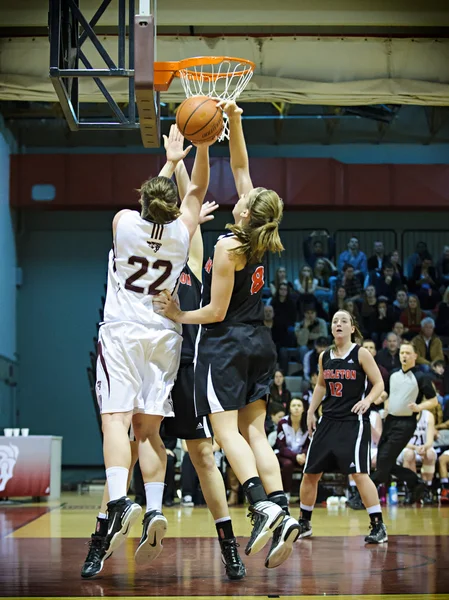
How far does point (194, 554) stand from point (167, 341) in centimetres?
183

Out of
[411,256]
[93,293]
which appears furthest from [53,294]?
[411,256]

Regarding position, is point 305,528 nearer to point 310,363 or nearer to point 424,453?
point 424,453

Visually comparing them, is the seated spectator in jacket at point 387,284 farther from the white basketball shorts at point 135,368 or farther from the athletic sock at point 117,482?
the athletic sock at point 117,482

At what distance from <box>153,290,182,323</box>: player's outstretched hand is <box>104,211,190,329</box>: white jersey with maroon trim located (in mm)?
29

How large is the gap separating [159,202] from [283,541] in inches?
75.6

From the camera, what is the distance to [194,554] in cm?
568

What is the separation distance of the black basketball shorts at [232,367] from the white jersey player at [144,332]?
21 cm

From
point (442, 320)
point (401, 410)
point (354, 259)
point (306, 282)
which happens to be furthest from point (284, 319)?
point (401, 410)

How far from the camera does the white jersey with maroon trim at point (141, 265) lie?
4.63 metres

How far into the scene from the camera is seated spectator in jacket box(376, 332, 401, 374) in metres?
13.2

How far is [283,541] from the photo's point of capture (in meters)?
4.07

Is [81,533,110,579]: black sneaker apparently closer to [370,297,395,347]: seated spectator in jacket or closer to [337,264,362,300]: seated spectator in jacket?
[370,297,395,347]: seated spectator in jacket

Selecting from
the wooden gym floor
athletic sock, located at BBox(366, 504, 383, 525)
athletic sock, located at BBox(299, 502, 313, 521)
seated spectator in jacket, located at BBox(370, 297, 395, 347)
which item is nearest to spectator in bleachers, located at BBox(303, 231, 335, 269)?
seated spectator in jacket, located at BBox(370, 297, 395, 347)

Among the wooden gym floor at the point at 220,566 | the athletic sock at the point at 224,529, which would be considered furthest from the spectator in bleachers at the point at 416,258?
the athletic sock at the point at 224,529
